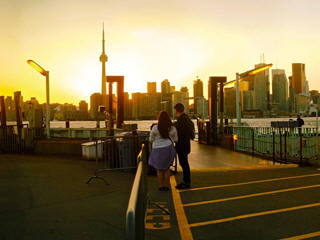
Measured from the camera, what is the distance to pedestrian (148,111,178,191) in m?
6.39

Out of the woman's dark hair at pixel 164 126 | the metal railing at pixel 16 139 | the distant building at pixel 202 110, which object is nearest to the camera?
the woman's dark hair at pixel 164 126

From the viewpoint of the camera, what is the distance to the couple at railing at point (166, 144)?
640 cm

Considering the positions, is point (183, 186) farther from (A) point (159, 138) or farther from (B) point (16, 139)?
(B) point (16, 139)

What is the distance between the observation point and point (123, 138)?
9453 millimetres

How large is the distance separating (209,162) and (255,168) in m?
2.12

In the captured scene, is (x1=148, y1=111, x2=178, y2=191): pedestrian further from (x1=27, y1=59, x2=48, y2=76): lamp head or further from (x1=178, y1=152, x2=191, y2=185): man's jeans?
(x1=27, y1=59, x2=48, y2=76): lamp head

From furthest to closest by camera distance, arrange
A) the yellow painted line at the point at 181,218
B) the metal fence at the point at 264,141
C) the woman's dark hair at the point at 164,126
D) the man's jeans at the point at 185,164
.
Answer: the metal fence at the point at 264,141 → the man's jeans at the point at 185,164 → the woman's dark hair at the point at 164,126 → the yellow painted line at the point at 181,218

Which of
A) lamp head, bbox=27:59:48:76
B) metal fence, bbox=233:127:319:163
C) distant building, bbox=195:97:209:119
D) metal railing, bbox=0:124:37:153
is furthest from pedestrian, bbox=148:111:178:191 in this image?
distant building, bbox=195:97:209:119

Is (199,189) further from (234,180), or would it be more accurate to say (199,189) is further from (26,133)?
(26,133)

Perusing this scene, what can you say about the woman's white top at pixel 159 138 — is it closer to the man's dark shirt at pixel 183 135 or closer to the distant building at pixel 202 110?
the man's dark shirt at pixel 183 135

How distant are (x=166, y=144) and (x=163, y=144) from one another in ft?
0.23

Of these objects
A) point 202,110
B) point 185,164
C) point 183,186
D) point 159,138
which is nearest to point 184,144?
point 185,164

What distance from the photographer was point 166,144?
6.46 meters

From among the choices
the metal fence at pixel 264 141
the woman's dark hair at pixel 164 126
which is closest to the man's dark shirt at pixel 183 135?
the woman's dark hair at pixel 164 126
